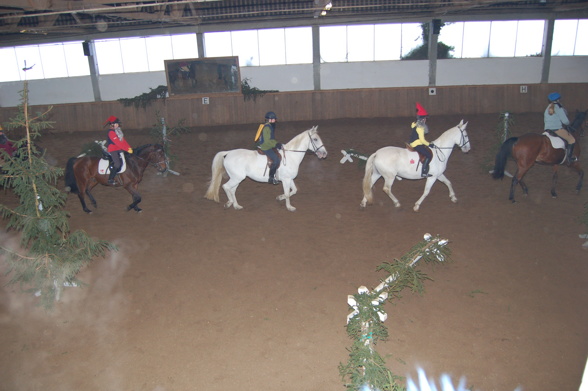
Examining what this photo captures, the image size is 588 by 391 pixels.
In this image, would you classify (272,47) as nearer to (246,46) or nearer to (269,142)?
(246,46)

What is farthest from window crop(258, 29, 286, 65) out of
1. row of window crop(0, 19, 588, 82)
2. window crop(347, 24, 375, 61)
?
window crop(347, 24, 375, 61)

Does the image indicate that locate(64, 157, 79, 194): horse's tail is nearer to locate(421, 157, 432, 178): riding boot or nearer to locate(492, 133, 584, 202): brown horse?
locate(421, 157, 432, 178): riding boot

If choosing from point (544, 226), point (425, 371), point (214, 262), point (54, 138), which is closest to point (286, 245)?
point (214, 262)

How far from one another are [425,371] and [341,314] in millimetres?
1518

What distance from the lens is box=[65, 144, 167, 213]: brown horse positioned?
391 inches

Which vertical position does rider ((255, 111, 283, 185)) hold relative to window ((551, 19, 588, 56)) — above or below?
below

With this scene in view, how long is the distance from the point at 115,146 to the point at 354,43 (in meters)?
16.7

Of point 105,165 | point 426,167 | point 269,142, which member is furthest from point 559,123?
point 105,165

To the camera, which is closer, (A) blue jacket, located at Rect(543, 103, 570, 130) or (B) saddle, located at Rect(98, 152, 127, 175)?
(B) saddle, located at Rect(98, 152, 127, 175)

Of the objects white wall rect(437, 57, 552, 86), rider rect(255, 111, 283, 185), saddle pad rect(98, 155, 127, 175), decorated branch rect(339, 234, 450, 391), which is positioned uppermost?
white wall rect(437, 57, 552, 86)

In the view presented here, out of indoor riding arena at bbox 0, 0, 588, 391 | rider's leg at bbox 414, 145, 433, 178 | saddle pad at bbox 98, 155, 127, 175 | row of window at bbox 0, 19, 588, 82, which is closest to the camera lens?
indoor riding arena at bbox 0, 0, 588, 391

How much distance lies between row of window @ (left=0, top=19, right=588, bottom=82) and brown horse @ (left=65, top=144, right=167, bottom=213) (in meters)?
13.8

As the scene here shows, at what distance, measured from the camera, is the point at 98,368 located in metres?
5.21

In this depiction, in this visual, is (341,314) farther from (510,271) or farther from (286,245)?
(510,271)
